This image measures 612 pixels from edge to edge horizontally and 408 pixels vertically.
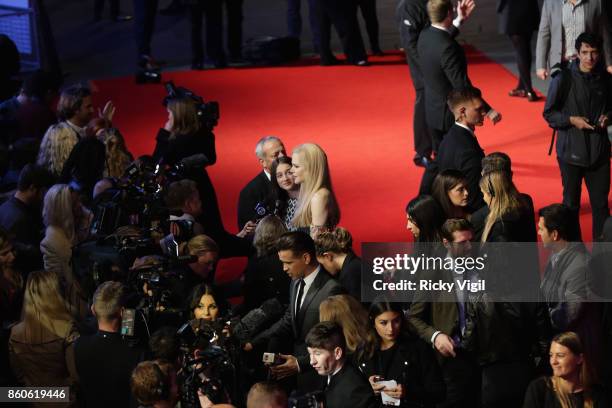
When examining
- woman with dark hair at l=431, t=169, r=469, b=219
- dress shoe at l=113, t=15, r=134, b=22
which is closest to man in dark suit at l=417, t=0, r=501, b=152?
woman with dark hair at l=431, t=169, r=469, b=219

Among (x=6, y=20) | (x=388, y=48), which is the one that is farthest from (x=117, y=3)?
(x=388, y=48)

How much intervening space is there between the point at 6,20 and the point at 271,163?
7.19m

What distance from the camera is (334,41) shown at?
1519cm

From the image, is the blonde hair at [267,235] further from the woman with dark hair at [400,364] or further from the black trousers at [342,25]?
the black trousers at [342,25]

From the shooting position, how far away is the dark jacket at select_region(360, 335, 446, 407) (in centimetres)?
500

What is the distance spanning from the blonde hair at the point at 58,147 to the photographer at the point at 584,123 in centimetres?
330

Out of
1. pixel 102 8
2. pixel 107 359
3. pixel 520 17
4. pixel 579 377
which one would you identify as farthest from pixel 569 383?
pixel 102 8

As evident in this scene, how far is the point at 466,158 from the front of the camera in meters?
7.12

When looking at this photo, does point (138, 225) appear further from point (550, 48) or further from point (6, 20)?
point (6, 20)

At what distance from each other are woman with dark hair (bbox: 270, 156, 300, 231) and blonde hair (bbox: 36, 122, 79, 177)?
5.25ft

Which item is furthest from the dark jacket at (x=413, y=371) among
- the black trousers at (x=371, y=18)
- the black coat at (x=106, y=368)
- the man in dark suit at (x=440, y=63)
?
the black trousers at (x=371, y=18)

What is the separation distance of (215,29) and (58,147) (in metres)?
5.86

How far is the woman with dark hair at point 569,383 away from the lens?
4820mm

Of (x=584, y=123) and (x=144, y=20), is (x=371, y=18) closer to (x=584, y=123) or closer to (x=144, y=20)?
(x=144, y=20)
